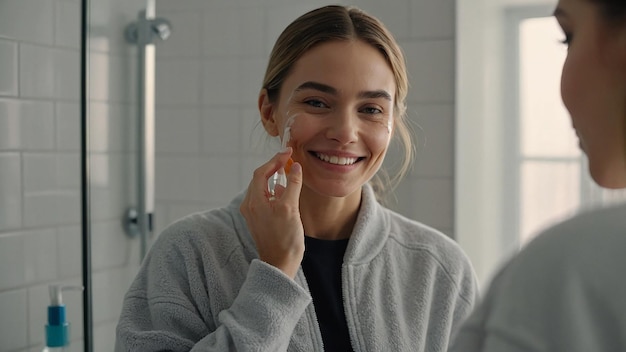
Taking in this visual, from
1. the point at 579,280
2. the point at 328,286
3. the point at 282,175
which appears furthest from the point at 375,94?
the point at 579,280

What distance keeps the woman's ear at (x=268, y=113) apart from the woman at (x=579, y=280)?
29.7 inches

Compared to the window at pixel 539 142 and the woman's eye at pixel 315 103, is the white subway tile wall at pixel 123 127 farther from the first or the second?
the woman's eye at pixel 315 103

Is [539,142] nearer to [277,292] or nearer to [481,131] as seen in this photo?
[481,131]

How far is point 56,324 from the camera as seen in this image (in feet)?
4.22

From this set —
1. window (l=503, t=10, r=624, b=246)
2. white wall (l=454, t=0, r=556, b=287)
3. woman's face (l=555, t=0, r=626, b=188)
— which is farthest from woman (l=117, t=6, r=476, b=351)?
window (l=503, t=10, r=624, b=246)

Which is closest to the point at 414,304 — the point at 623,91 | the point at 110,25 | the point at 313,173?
the point at 313,173

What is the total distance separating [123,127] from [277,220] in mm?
598

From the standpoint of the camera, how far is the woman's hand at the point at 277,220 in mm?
1017

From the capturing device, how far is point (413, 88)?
5.21 ft

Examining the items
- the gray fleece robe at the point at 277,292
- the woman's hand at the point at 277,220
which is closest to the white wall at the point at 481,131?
the gray fleece robe at the point at 277,292

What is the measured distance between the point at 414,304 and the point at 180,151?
84 centimetres

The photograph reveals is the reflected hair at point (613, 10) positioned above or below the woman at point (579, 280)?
above

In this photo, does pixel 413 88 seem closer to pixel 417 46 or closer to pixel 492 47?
pixel 417 46

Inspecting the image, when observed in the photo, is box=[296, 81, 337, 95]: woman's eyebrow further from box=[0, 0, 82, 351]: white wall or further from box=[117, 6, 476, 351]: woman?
box=[0, 0, 82, 351]: white wall
